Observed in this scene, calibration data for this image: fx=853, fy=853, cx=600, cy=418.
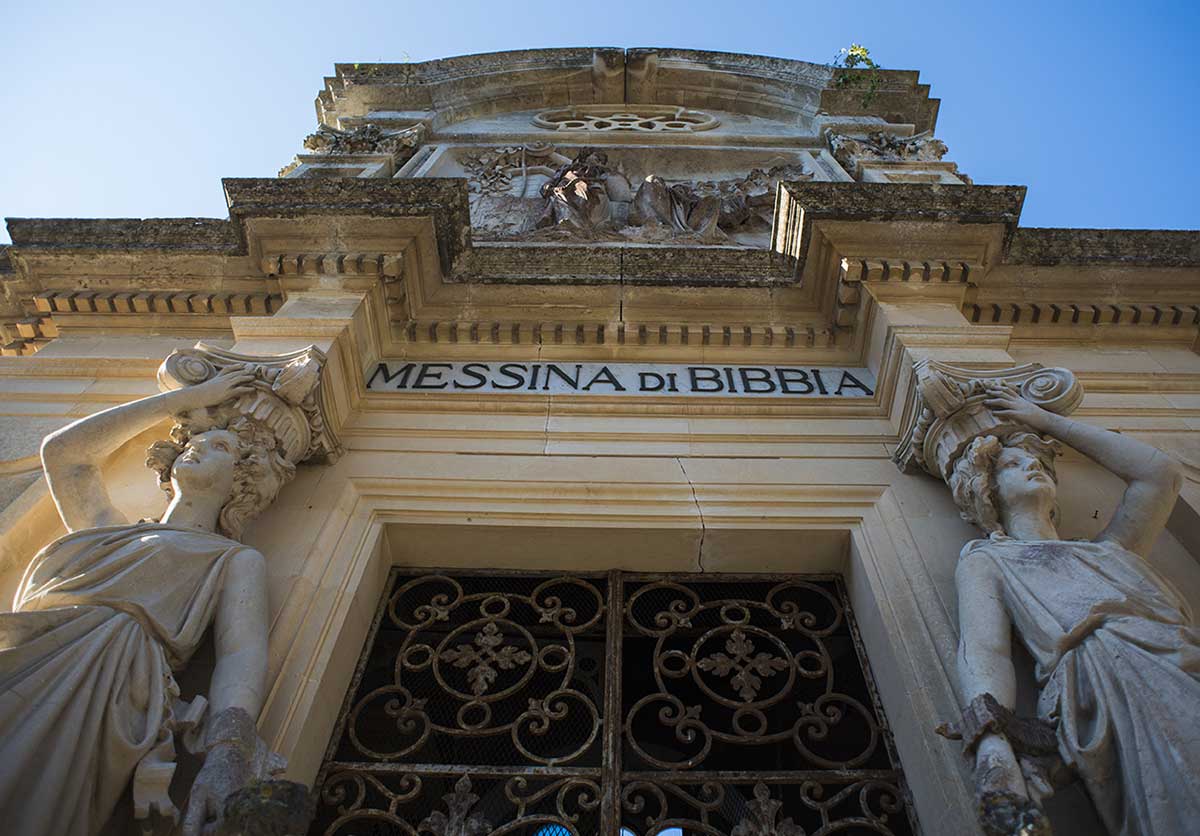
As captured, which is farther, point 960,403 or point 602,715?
point 960,403

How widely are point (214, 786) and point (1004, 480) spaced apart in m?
3.42

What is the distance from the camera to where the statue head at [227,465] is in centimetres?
385

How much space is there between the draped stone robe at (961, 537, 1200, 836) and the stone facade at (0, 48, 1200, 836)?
24 millimetres

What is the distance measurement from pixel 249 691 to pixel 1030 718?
2792 mm

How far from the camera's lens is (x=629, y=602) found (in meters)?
4.52

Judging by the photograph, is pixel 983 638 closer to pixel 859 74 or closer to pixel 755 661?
pixel 755 661

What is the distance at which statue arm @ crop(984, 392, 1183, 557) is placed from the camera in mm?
3754

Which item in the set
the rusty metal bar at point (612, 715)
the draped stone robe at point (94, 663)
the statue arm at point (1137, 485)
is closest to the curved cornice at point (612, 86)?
the statue arm at point (1137, 485)

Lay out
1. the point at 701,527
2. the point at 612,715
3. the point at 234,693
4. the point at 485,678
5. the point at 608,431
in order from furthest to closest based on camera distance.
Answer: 1. the point at 608,431
2. the point at 701,527
3. the point at 485,678
4. the point at 612,715
5. the point at 234,693

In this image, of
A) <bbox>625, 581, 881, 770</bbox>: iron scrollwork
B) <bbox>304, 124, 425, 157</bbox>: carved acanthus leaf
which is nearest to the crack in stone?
<bbox>625, 581, 881, 770</bbox>: iron scrollwork

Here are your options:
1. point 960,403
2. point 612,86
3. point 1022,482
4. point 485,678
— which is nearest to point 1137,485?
point 1022,482

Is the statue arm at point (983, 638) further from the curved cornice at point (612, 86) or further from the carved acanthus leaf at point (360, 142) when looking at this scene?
the curved cornice at point (612, 86)

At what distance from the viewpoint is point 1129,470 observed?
12.8ft

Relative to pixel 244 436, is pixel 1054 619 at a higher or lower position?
lower
